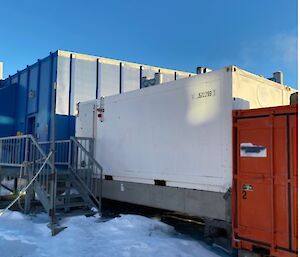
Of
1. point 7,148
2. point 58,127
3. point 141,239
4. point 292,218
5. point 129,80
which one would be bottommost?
point 141,239

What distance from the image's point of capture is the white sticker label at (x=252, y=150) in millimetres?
5551

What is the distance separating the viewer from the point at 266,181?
545 centimetres

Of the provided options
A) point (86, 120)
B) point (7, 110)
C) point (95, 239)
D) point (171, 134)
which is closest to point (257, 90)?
point (171, 134)

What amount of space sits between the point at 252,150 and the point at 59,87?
25.2ft

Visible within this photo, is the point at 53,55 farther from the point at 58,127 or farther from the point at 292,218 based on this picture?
the point at 292,218

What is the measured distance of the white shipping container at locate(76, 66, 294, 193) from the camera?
20.9 ft

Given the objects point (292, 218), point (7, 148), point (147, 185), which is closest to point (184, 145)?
point (147, 185)

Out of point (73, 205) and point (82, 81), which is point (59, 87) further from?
point (73, 205)

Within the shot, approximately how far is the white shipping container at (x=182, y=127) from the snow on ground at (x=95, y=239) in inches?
40.4

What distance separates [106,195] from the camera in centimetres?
918

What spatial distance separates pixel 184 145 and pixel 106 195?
10.0ft

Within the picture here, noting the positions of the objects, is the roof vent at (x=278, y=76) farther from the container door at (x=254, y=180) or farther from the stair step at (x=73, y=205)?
the stair step at (x=73, y=205)

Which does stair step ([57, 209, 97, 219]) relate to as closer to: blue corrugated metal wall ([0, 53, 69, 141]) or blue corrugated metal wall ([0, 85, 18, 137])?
blue corrugated metal wall ([0, 53, 69, 141])

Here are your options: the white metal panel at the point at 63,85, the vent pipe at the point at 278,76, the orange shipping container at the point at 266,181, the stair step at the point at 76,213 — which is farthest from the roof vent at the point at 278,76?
the white metal panel at the point at 63,85
